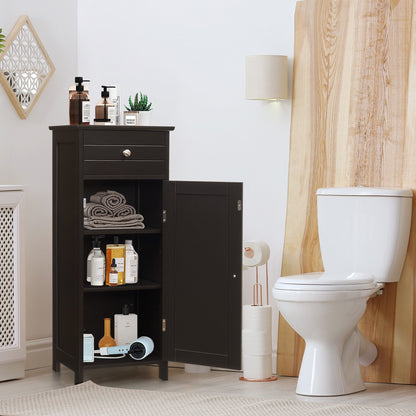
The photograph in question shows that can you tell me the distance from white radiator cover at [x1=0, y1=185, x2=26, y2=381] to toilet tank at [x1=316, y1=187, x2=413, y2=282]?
1.38 meters

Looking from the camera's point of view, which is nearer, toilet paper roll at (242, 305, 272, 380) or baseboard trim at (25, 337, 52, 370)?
toilet paper roll at (242, 305, 272, 380)

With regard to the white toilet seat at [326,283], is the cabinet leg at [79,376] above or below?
below

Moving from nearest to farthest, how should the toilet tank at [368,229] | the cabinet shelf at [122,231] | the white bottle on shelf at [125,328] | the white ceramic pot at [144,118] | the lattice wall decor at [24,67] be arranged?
the toilet tank at [368,229] → the cabinet shelf at [122,231] → the white ceramic pot at [144,118] → the white bottle on shelf at [125,328] → the lattice wall decor at [24,67]

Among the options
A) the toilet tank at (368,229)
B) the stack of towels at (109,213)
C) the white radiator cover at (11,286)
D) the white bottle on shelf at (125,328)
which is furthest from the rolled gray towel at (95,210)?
the toilet tank at (368,229)

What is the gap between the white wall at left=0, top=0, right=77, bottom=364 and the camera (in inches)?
168

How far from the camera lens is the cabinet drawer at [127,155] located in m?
3.81

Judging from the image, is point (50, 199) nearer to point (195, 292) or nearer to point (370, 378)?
point (195, 292)

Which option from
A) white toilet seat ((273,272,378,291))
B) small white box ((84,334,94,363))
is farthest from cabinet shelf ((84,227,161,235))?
white toilet seat ((273,272,378,291))

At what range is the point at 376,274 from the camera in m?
3.80

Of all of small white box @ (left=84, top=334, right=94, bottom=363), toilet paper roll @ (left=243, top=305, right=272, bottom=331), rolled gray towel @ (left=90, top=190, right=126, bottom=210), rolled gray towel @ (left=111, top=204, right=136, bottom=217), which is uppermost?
rolled gray towel @ (left=90, top=190, right=126, bottom=210)

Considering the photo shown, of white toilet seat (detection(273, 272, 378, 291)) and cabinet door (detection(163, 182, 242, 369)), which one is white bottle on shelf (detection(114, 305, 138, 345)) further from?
white toilet seat (detection(273, 272, 378, 291))

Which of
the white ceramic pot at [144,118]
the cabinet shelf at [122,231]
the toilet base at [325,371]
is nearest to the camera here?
the toilet base at [325,371]

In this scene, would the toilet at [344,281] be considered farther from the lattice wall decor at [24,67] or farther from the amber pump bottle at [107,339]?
the lattice wall decor at [24,67]

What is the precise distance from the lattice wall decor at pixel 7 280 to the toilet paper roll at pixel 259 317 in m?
Result: 1.06
